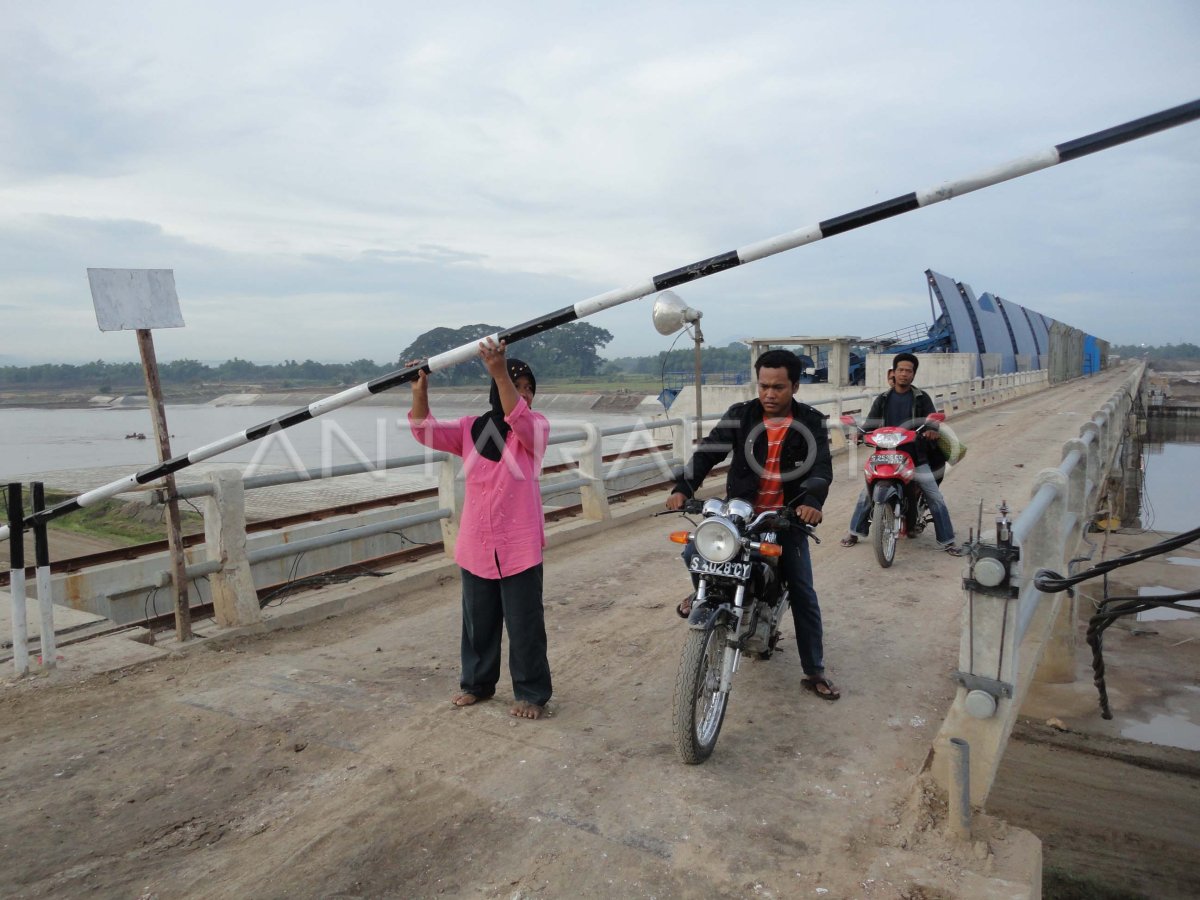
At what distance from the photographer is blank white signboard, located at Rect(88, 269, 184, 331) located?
4680 millimetres

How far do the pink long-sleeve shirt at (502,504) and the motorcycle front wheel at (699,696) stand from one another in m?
0.95

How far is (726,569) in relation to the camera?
3.74m

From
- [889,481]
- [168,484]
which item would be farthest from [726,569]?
[889,481]

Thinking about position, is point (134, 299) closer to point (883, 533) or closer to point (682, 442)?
point (883, 533)

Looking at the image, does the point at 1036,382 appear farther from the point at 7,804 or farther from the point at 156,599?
the point at 7,804

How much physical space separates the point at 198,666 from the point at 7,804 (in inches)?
61.5

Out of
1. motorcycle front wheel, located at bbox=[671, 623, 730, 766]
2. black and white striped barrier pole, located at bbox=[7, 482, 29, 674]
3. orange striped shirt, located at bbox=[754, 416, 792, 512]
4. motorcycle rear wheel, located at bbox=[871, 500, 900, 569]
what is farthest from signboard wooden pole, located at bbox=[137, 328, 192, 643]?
motorcycle rear wheel, located at bbox=[871, 500, 900, 569]

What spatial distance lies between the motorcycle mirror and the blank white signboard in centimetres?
585

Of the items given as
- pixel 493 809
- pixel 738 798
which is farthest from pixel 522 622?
pixel 738 798

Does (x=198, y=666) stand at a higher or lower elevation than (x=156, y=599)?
higher

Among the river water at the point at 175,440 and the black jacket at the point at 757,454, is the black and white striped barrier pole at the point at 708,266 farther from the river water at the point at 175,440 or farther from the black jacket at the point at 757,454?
the river water at the point at 175,440

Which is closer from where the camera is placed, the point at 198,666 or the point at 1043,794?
the point at 198,666

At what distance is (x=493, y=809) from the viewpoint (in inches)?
130

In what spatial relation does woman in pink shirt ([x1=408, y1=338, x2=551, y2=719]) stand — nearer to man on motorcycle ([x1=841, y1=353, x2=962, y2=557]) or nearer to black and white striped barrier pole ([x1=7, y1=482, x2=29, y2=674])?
black and white striped barrier pole ([x1=7, y1=482, x2=29, y2=674])
